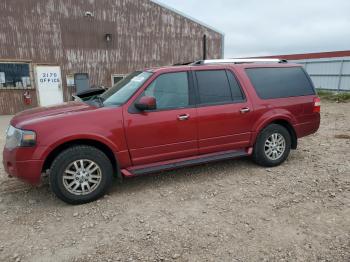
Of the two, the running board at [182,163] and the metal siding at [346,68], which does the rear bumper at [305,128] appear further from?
the metal siding at [346,68]

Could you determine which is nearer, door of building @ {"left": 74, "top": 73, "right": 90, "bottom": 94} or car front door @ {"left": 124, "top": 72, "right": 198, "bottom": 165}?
car front door @ {"left": 124, "top": 72, "right": 198, "bottom": 165}

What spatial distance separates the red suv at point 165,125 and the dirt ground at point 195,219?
374 mm

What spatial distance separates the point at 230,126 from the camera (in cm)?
459

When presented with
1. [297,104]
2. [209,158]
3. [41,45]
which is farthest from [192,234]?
[41,45]

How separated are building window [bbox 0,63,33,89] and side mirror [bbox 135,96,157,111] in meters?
10.9

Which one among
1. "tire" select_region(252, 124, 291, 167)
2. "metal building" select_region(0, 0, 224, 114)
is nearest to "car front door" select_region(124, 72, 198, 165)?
"tire" select_region(252, 124, 291, 167)

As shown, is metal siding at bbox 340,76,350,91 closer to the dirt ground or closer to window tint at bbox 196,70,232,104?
the dirt ground

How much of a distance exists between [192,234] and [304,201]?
172 centimetres

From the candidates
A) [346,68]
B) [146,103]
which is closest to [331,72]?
[346,68]

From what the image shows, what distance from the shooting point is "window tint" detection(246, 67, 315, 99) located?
4938 mm

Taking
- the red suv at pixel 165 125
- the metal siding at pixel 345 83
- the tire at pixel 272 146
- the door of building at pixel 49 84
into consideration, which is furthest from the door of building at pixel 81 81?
the metal siding at pixel 345 83

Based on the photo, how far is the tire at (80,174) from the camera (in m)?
3.65

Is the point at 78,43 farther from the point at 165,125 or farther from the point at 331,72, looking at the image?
the point at 331,72

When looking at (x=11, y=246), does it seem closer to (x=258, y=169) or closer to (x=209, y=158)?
(x=209, y=158)
